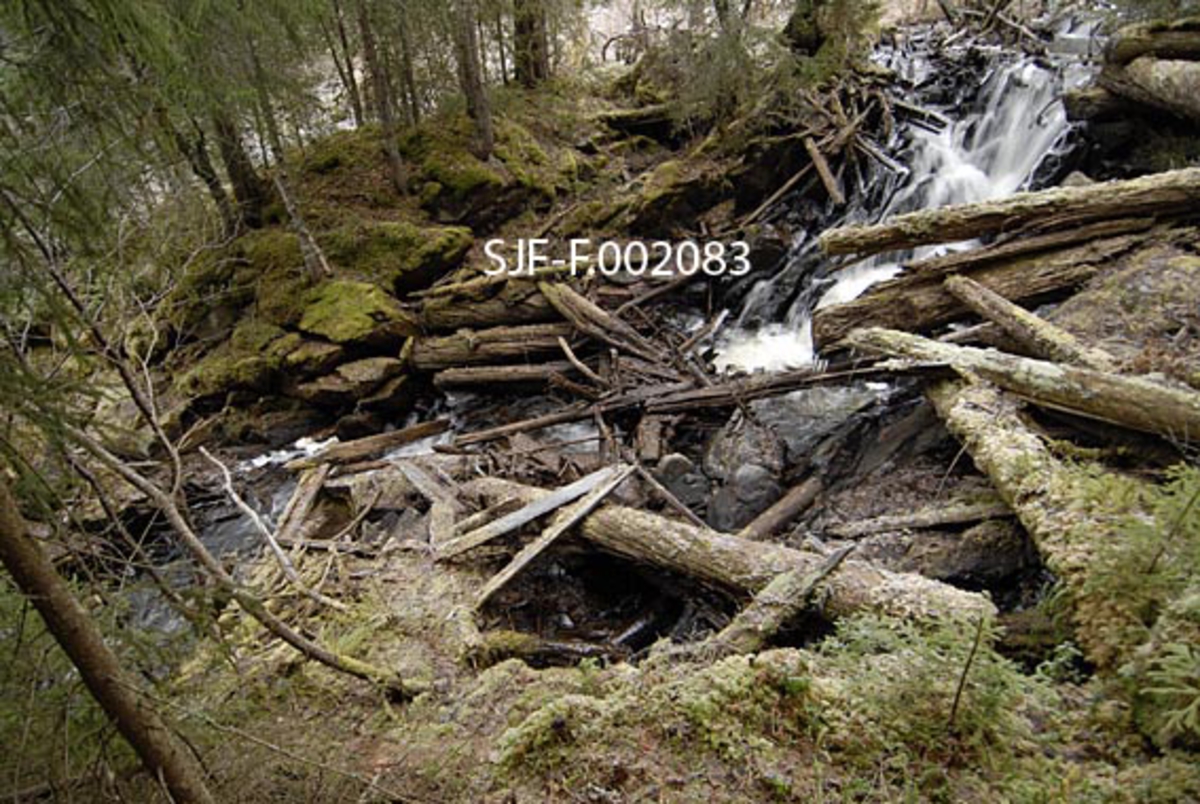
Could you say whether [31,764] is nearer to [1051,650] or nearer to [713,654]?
[713,654]

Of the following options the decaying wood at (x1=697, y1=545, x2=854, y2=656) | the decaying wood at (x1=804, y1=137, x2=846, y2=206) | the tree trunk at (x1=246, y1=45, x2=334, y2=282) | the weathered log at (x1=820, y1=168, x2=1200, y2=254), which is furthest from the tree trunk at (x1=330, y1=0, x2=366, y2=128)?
the decaying wood at (x1=697, y1=545, x2=854, y2=656)

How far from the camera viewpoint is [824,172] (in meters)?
12.7

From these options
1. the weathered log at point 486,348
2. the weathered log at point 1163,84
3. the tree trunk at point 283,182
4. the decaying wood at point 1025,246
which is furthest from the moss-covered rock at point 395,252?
the weathered log at point 1163,84

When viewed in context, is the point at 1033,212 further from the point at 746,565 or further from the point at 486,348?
the point at 486,348

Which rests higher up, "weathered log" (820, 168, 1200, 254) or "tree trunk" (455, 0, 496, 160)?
"tree trunk" (455, 0, 496, 160)

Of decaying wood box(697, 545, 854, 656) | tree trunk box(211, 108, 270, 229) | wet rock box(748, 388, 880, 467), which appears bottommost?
wet rock box(748, 388, 880, 467)

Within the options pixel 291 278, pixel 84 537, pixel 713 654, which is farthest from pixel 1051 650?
pixel 291 278

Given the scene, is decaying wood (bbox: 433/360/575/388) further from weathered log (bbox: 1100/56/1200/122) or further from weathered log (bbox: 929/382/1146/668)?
weathered log (bbox: 1100/56/1200/122)

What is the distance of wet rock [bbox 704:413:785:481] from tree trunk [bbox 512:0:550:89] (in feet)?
37.5

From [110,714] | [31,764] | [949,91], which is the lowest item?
[31,764]

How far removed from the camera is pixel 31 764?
217 centimetres

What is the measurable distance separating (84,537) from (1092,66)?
15457 mm

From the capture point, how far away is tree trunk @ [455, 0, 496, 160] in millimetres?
11422

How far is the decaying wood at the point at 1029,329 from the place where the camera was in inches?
197
